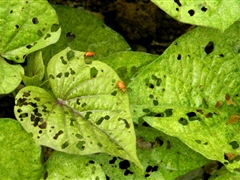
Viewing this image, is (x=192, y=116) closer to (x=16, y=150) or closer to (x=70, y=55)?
(x=70, y=55)

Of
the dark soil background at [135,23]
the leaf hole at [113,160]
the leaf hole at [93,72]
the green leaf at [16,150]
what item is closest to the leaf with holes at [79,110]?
the leaf hole at [93,72]

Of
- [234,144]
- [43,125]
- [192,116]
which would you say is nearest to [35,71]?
[43,125]

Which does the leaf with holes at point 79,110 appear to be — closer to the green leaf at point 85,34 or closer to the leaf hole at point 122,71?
the leaf hole at point 122,71

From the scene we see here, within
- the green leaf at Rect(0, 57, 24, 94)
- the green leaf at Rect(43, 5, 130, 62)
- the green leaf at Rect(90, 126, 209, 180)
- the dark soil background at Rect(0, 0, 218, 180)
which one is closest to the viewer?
the green leaf at Rect(0, 57, 24, 94)

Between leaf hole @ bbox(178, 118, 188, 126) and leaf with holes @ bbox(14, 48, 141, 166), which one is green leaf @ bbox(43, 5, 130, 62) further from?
leaf hole @ bbox(178, 118, 188, 126)

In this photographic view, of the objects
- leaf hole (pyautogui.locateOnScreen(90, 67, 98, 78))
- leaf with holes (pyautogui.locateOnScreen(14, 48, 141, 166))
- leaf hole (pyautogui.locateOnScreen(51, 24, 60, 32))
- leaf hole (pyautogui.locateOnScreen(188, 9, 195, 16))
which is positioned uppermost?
leaf hole (pyautogui.locateOnScreen(188, 9, 195, 16))

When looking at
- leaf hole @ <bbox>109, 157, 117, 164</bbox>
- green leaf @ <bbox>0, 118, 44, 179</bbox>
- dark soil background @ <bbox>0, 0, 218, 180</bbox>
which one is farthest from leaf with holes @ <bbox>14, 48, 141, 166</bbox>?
dark soil background @ <bbox>0, 0, 218, 180</bbox>

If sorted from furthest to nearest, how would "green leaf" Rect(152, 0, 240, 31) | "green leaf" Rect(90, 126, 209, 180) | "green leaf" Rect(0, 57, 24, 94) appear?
"green leaf" Rect(90, 126, 209, 180) → "green leaf" Rect(0, 57, 24, 94) → "green leaf" Rect(152, 0, 240, 31)
